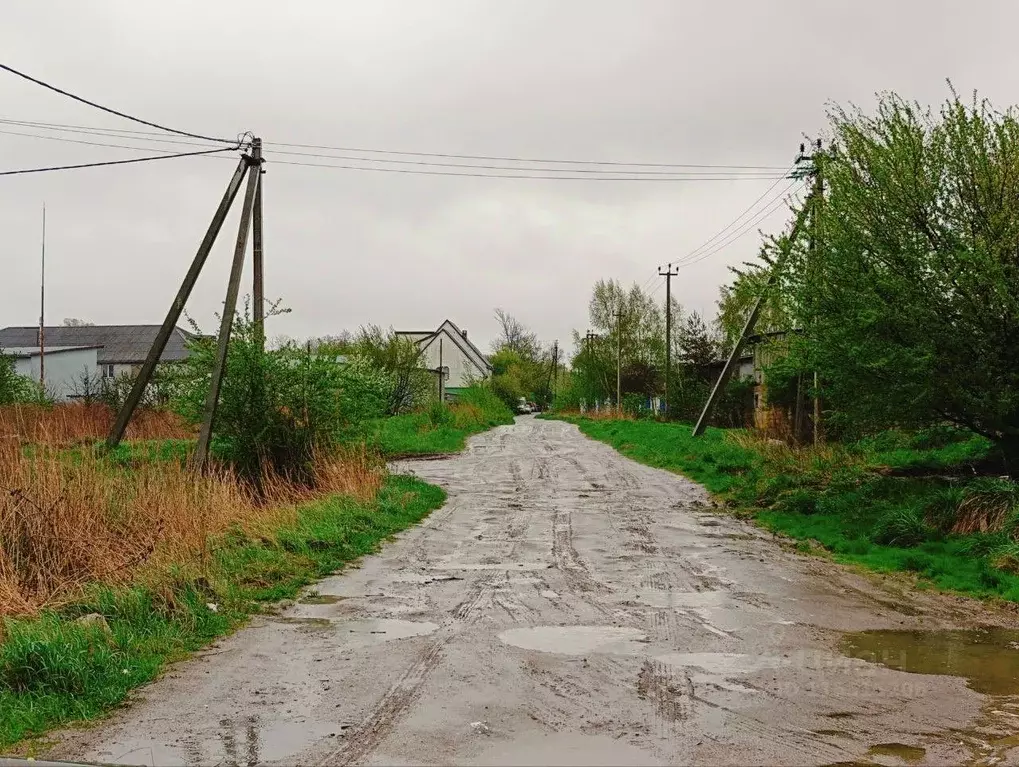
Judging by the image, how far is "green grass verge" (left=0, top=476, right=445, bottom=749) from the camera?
5.75 m

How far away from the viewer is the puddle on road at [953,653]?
6.48 meters

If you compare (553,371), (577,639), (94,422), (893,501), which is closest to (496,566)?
(577,639)

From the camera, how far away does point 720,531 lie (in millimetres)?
14023

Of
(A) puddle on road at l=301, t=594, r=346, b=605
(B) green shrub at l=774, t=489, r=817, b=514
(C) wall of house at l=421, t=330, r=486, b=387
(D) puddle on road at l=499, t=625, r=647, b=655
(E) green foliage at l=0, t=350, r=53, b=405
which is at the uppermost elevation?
(C) wall of house at l=421, t=330, r=486, b=387

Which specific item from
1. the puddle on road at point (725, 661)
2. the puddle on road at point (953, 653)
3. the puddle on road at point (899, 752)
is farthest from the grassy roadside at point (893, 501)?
the puddle on road at point (899, 752)

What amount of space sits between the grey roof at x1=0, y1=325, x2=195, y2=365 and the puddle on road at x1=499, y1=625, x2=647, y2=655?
67.8 m

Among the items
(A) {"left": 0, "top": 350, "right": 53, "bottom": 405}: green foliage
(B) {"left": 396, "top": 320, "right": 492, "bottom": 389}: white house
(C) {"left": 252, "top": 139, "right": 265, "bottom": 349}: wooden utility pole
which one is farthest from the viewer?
(B) {"left": 396, "top": 320, "right": 492, "bottom": 389}: white house

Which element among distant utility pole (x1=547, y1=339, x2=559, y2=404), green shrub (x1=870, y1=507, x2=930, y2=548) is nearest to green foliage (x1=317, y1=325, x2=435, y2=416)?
green shrub (x1=870, y1=507, x2=930, y2=548)

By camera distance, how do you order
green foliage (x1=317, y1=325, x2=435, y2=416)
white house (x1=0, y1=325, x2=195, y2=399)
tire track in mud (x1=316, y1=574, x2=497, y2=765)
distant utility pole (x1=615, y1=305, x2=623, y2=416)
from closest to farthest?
1. tire track in mud (x1=316, y1=574, x2=497, y2=765)
2. green foliage (x1=317, y1=325, x2=435, y2=416)
3. distant utility pole (x1=615, y1=305, x2=623, y2=416)
4. white house (x1=0, y1=325, x2=195, y2=399)

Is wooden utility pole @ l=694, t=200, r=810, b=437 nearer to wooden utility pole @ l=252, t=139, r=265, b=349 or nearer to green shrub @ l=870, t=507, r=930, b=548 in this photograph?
green shrub @ l=870, t=507, r=930, b=548

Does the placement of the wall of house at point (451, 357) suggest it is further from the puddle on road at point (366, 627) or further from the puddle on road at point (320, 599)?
the puddle on road at point (366, 627)

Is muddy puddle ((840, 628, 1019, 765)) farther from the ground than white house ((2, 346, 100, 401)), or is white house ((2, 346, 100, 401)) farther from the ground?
white house ((2, 346, 100, 401))

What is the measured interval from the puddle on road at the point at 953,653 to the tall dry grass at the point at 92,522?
6.41 metres

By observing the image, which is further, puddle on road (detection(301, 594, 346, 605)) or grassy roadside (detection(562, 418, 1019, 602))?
grassy roadside (detection(562, 418, 1019, 602))
